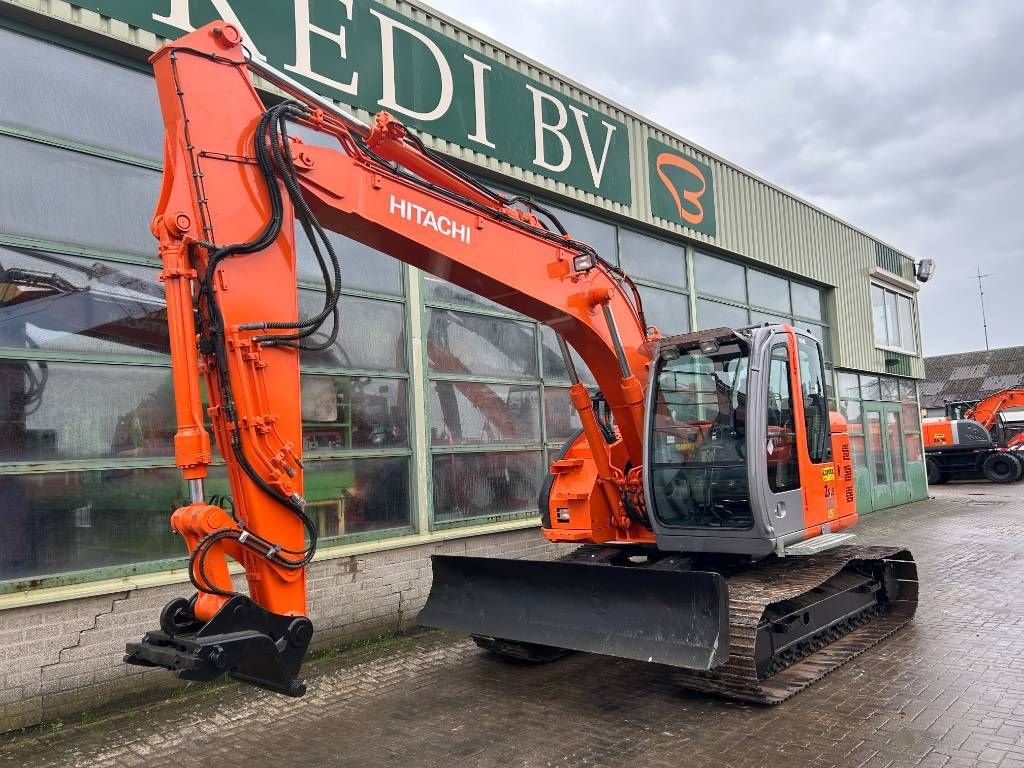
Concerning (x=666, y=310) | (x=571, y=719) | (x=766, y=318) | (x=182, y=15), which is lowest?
(x=571, y=719)

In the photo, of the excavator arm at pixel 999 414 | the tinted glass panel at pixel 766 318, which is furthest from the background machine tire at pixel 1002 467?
the tinted glass panel at pixel 766 318

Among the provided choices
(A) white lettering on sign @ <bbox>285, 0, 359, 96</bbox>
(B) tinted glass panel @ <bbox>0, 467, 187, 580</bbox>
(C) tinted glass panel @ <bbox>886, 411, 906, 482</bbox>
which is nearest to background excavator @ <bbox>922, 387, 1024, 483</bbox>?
(C) tinted glass panel @ <bbox>886, 411, 906, 482</bbox>

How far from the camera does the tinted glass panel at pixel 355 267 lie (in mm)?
7109

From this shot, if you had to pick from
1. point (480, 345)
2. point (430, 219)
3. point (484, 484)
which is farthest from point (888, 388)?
point (430, 219)

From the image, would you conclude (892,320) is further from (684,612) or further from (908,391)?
(684,612)

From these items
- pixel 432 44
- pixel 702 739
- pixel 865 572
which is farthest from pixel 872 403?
pixel 702 739

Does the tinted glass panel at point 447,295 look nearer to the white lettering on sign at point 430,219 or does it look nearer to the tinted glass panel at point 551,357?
the tinted glass panel at point 551,357

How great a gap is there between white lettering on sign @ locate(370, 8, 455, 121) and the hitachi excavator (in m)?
2.29

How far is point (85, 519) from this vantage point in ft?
18.0

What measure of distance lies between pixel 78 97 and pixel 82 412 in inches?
94.6

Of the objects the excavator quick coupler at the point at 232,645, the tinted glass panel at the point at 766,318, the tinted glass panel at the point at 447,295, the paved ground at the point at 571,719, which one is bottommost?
the paved ground at the point at 571,719

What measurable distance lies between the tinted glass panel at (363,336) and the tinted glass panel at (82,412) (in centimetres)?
134

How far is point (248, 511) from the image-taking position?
11.4 feet

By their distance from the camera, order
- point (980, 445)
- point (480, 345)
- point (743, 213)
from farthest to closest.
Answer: point (980, 445) → point (743, 213) → point (480, 345)
